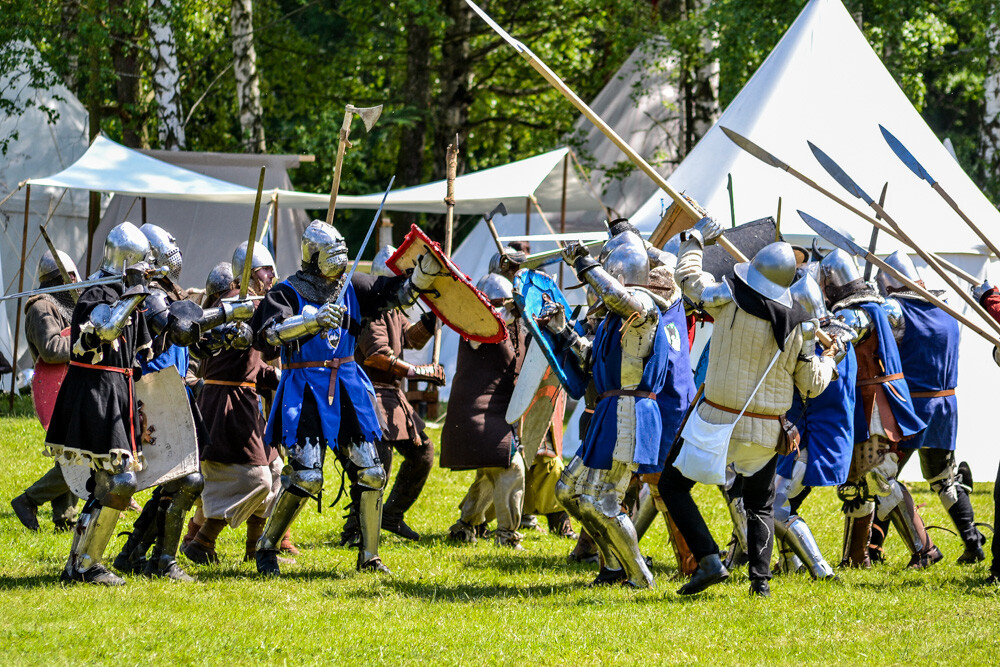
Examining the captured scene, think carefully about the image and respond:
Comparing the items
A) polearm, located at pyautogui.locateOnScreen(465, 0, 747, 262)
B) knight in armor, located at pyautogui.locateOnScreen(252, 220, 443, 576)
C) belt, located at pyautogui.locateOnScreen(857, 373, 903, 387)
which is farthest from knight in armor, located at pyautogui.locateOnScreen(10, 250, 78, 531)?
belt, located at pyautogui.locateOnScreen(857, 373, 903, 387)

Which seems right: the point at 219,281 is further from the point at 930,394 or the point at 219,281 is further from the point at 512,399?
the point at 930,394

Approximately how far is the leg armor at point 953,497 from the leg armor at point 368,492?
9.60 ft

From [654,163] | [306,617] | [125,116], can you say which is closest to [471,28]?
[654,163]

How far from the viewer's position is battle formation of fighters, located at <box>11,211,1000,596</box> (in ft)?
17.5

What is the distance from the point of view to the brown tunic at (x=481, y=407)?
22.3 feet

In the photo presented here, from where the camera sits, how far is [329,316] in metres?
5.43

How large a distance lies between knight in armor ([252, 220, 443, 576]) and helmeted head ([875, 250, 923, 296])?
264 cm

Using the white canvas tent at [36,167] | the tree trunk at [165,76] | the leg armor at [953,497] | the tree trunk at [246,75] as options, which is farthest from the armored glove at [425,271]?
the tree trunk at [246,75]

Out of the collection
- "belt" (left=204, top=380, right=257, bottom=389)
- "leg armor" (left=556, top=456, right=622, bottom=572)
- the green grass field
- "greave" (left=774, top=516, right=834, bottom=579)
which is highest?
"belt" (left=204, top=380, right=257, bottom=389)

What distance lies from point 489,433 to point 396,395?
0.57 meters

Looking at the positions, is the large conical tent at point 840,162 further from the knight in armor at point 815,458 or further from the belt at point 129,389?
the belt at point 129,389

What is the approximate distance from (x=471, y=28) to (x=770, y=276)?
1233 centimetres

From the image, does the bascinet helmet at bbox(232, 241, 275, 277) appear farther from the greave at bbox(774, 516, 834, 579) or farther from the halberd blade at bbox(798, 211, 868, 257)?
the greave at bbox(774, 516, 834, 579)

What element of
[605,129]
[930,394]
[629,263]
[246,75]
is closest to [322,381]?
[629,263]
